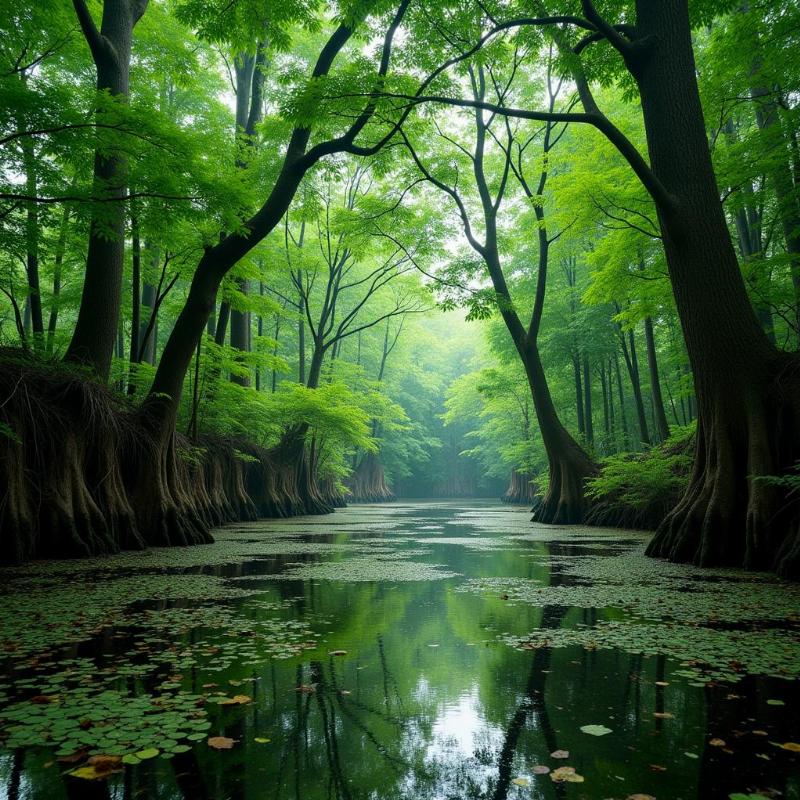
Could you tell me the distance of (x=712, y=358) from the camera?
4.92 m

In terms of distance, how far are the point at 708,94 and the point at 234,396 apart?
977cm

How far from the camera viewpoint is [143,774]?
1.29 metres

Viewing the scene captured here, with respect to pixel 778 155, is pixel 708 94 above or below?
above

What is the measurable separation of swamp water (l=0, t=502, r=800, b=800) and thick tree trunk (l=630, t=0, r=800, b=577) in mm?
812

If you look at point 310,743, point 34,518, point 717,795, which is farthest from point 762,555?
point 34,518

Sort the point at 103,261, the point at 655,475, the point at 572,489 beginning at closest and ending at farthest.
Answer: the point at 103,261
the point at 655,475
the point at 572,489

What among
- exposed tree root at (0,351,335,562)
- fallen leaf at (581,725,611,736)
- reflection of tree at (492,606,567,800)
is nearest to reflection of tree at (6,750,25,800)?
reflection of tree at (492,606,567,800)

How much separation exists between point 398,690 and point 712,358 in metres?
4.43

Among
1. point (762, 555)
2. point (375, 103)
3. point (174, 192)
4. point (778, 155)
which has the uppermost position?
→ point (375, 103)

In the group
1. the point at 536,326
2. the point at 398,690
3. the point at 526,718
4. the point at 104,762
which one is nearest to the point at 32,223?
the point at 104,762

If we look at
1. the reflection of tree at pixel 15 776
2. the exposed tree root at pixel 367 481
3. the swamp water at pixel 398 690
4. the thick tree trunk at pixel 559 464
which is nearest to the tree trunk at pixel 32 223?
the swamp water at pixel 398 690

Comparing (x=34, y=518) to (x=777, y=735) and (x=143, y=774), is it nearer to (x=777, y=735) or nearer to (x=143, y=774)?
(x=143, y=774)

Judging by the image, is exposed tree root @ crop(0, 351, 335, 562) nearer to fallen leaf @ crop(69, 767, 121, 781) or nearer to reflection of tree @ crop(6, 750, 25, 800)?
reflection of tree @ crop(6, 750, 25, 800)

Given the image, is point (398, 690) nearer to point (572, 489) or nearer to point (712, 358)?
point (712, 358)
